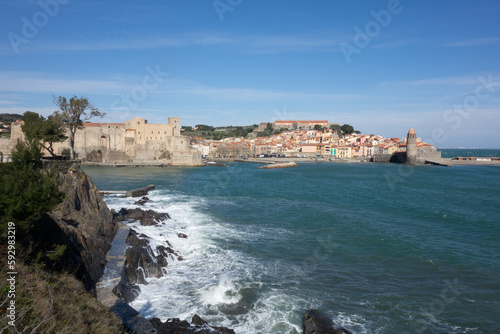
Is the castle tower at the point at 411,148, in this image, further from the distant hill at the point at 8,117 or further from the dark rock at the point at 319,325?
the distant hill at the point at 8,117

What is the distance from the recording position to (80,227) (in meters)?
9.27

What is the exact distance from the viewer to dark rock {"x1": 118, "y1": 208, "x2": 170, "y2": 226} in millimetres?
13672

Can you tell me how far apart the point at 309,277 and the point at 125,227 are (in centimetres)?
717

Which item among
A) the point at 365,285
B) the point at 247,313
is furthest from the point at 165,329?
the point at 365,285

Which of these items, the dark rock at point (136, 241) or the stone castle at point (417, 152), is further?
the stone castle at point (417, 152)

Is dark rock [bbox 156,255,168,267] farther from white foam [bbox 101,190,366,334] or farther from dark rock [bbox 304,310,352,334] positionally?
dark rock [bbox 304,310,352,334]

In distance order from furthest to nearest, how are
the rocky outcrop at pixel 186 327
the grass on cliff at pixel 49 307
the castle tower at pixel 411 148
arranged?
the castle tower at pixel 411 148, the rocky outcrop at pixel 186 327, the grass on cliff at pixel 49 307

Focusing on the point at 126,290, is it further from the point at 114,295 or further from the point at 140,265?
the point at 140,265

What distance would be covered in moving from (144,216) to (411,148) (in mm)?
61793

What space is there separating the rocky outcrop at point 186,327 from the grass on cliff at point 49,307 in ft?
4.12

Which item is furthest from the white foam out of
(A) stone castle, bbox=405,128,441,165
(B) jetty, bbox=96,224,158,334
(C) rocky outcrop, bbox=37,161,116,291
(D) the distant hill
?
(D) the distant hill

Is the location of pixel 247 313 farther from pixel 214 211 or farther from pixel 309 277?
pixel 214 211

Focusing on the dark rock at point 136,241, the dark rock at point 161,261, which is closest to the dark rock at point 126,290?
the dark rock at point 161,261

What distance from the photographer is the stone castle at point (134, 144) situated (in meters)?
45.7
